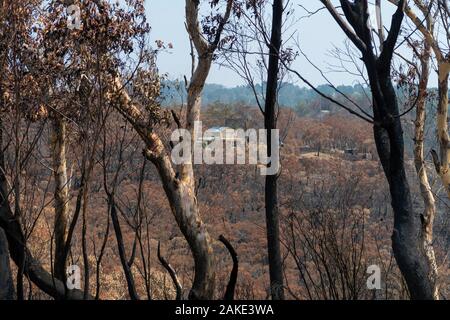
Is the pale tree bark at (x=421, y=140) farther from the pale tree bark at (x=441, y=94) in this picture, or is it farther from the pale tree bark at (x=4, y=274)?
the pale tree bark at (x=4, y=274)

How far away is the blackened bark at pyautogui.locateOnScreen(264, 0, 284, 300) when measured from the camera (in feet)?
14.2

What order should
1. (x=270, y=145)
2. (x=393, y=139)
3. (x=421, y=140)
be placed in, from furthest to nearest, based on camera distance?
(x=421, y=140) < (x=270, y=145) < (x=393, y=139)

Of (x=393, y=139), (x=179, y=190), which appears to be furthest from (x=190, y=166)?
(x=393, y=139)

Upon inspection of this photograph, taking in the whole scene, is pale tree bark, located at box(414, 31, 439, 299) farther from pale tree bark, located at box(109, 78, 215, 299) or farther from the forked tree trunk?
pale tree bark, located at box(109, 78, 215, 299)

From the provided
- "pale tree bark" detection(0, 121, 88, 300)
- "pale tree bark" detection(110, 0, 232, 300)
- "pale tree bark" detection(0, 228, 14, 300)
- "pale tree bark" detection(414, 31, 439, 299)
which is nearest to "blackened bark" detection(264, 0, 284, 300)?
"pale tree bark" detection(110, 0, 232, 300)

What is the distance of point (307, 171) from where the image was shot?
30.0m

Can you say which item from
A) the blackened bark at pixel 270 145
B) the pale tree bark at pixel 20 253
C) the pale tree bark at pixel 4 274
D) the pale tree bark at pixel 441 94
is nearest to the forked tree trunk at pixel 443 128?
the pale tree bark at pixel 441 94

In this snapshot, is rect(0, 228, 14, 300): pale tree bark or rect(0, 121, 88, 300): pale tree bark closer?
rect(0, 228, 14, 300): pale tree bark

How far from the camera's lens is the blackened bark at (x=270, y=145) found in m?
4.34

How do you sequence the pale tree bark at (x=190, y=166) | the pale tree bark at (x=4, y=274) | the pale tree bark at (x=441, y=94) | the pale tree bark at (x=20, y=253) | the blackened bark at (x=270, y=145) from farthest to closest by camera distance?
the pale tree bark at (x=441, y=94) → the blackened bark at (x=270, y=145) → the pale tree bark at (x=190, y=166) → the pale tree bark at (x=20, y=253) → the pale tree bark at (x=4, y=274)

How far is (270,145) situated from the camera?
186 inches

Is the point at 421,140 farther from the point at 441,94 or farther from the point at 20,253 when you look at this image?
the point at 20,253

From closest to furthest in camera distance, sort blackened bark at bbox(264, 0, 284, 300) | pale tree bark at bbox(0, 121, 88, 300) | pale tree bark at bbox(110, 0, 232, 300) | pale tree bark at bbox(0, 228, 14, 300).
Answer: pale tree bark at bbox(0, 228, 14, 300) < pale tree bark at bbox(0, 121, 88, 300) < pale tree bark at bbox(110, 0, 232, 300) < blackened bark at bbox(264, 0, 284, 300)
